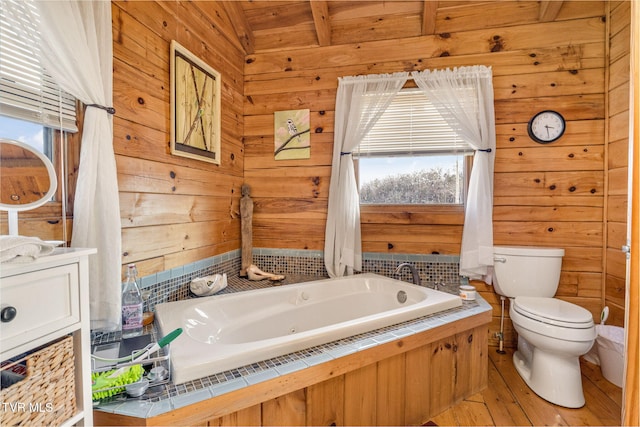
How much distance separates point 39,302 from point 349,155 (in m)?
1.96

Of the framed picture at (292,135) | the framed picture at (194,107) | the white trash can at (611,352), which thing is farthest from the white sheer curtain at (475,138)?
the framed picture at (194,107)

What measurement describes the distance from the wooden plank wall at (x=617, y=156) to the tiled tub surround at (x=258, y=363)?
0.98 meters

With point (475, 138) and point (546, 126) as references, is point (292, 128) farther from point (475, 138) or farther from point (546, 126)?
point (546, 126)

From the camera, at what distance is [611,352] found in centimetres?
171

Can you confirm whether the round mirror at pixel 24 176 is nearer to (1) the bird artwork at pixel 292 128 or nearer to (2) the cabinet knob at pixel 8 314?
(2) the cabinet knob at pixel 8 314

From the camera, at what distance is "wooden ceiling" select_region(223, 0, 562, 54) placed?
2.13 metres

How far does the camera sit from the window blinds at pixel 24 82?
0.94 m

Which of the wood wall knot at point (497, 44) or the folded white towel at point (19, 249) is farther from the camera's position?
the wood wall knot at point (497, 44)

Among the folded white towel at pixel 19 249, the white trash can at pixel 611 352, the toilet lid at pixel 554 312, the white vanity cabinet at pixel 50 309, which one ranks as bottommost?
the white trash can at pixel 611 352

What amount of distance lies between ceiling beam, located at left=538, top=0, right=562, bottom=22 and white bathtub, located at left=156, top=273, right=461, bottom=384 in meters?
2.12

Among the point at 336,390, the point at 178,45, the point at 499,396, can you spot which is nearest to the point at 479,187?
A: the point at 499,396

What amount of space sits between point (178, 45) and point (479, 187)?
2.23 meters

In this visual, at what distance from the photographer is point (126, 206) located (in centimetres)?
139

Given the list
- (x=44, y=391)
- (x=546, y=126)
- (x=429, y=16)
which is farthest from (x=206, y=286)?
(x=546, y=126)
